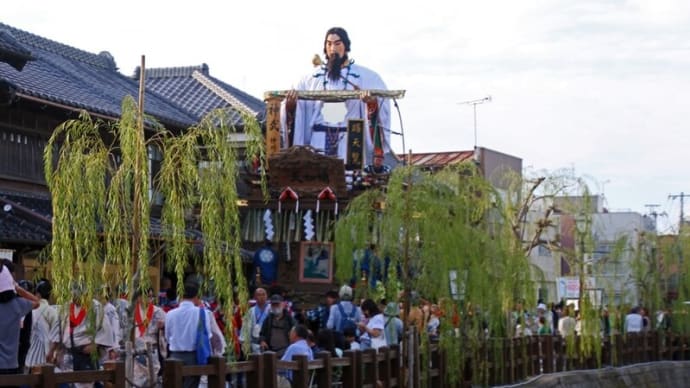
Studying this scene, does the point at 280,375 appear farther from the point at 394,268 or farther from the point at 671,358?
the point at 671,358

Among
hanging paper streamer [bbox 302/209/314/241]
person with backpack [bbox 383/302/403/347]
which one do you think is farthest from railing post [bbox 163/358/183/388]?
hanging paper streamer [bbox 302/209/314/241]

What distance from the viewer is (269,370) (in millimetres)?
11320

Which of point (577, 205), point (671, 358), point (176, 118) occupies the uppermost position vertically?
point (176, 118)

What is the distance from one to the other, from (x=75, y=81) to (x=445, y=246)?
38.3 feet

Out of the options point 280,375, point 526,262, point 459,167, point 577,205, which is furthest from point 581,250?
point 280,375

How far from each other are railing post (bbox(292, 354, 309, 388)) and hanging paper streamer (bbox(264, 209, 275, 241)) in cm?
1117

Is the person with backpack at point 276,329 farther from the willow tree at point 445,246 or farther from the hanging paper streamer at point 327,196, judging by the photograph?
the hanging paper streamer at point 327,196

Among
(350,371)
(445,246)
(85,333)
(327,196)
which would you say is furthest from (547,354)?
(85,333)

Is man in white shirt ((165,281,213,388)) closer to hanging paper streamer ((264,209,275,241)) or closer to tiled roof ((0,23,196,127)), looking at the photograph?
tiled roof ((0,23,196,127))

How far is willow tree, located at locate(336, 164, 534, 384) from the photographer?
52.9ft

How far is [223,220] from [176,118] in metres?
16.8

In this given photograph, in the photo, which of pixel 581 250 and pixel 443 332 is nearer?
pixel 443 332

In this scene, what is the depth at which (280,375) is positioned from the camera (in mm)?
12164

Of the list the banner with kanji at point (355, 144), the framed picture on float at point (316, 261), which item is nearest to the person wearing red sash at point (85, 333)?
the framed picture on float at point (316, 261)
